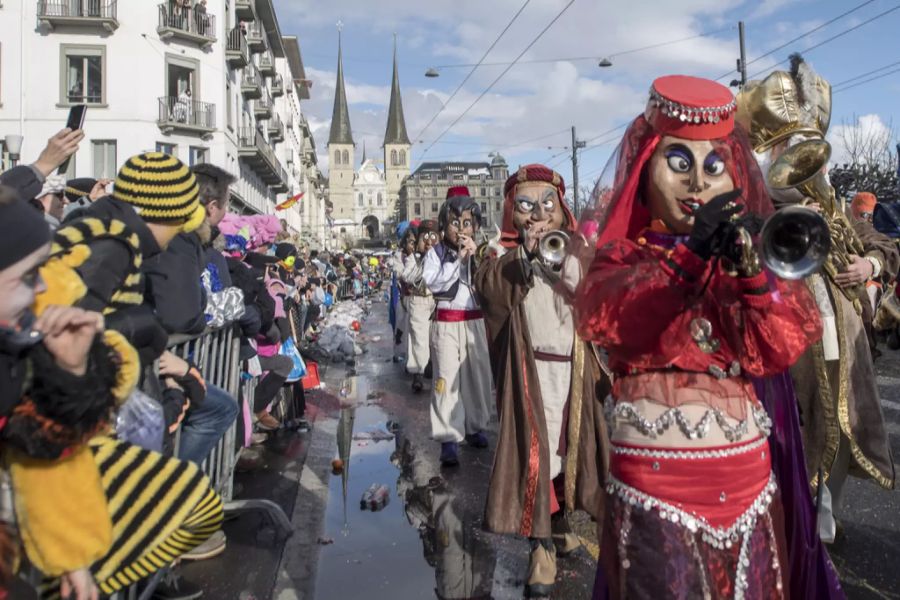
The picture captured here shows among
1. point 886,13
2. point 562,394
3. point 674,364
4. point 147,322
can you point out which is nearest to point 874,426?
point 562,394

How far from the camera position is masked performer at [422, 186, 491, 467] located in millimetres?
5691

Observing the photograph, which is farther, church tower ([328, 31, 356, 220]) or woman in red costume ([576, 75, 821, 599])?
church tower ([328, 31, 356, 220])

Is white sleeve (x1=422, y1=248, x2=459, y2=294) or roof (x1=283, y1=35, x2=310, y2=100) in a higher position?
roof (x1=283, y1=35, x2=310, y2=100)

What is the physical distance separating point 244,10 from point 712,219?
122ft

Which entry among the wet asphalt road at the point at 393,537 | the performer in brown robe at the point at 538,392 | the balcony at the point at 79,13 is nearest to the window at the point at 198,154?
the balcony at the point at 79,13

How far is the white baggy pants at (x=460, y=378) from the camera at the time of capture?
5711 mm

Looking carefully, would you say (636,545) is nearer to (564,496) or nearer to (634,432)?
(634,432)

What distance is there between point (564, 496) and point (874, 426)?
1597 mm

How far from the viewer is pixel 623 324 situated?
2.10 m

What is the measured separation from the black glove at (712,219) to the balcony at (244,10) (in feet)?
120

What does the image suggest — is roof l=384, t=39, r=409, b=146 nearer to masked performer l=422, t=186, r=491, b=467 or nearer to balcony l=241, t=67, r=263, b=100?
balcony l=241, t=67, r=263, b=100

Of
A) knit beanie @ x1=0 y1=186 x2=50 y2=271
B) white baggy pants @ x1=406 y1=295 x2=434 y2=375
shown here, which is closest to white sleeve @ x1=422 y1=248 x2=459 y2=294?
white baggy pants @ x1=406 y1=295 x2=434 y2=375

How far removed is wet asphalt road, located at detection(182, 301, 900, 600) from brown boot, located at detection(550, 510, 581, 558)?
0.28ft

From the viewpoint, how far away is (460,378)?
5938 millimetres
